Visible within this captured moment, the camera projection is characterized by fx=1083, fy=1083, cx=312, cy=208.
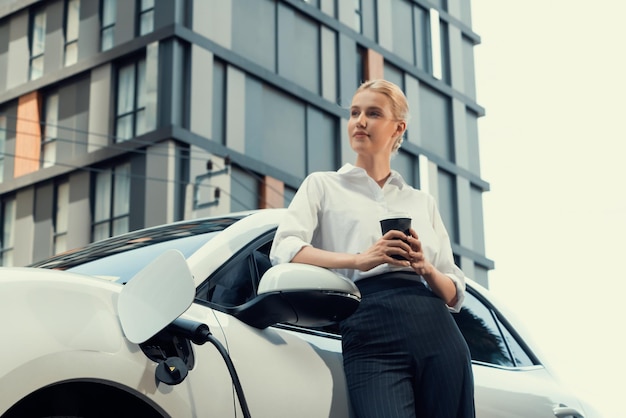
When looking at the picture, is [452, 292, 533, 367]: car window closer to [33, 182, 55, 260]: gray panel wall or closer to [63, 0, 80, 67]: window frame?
[33, 182, 55, 260]: gray panel wall

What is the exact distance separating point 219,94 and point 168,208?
11.9 feet

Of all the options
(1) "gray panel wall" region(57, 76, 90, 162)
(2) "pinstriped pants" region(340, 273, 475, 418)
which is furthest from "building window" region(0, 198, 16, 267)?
(2) "pinstriped pants" region(340, 273, 475, 418)

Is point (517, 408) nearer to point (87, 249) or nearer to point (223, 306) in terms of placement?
point (223, 306)

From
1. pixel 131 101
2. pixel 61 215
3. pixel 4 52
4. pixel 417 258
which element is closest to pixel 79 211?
pixel 61 215

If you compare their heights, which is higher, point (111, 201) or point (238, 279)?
point (111, 201)

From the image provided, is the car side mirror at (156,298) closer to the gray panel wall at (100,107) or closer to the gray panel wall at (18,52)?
the gray panel wall at (100,107)

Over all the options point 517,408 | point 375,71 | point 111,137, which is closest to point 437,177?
point 375,71

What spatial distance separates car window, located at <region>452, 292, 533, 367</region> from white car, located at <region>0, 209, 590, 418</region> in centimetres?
86

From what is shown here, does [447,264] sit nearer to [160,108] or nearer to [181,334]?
[181,334]

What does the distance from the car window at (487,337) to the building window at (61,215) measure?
24.2 m

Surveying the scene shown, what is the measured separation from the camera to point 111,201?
2677cm

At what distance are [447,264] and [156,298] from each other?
113 centimetres

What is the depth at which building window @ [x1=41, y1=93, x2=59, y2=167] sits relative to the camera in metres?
28.3

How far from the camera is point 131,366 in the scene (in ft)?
7.85
